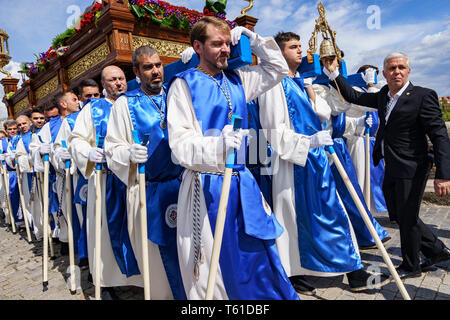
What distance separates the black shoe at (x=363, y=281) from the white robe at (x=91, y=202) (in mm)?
2016

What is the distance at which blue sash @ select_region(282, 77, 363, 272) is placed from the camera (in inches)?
113

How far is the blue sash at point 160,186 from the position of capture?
262 centimetres

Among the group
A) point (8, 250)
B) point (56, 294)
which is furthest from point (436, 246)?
point (8, 250)

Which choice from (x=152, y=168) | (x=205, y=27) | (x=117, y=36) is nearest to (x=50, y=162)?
(x=117, y=36)

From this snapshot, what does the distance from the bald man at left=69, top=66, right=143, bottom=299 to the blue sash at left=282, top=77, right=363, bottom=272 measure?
64.4 inches

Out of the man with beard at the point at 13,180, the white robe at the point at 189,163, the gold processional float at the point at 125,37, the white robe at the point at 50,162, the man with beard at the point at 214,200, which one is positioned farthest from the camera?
the man with beard at the point at 13,180

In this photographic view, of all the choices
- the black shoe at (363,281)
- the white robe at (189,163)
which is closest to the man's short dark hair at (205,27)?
the white robe at (189,163)

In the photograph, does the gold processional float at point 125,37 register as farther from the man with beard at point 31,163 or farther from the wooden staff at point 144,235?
the wooden staff at point 144,235

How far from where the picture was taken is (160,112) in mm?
2781

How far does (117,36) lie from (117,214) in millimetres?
2915

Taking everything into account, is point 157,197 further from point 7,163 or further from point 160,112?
point 7,163

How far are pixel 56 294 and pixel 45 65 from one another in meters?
5.72

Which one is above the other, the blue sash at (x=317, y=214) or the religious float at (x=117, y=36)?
the religious float at (x=117, y=36)

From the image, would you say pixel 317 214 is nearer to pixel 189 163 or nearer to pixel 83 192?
pixel 189 163
